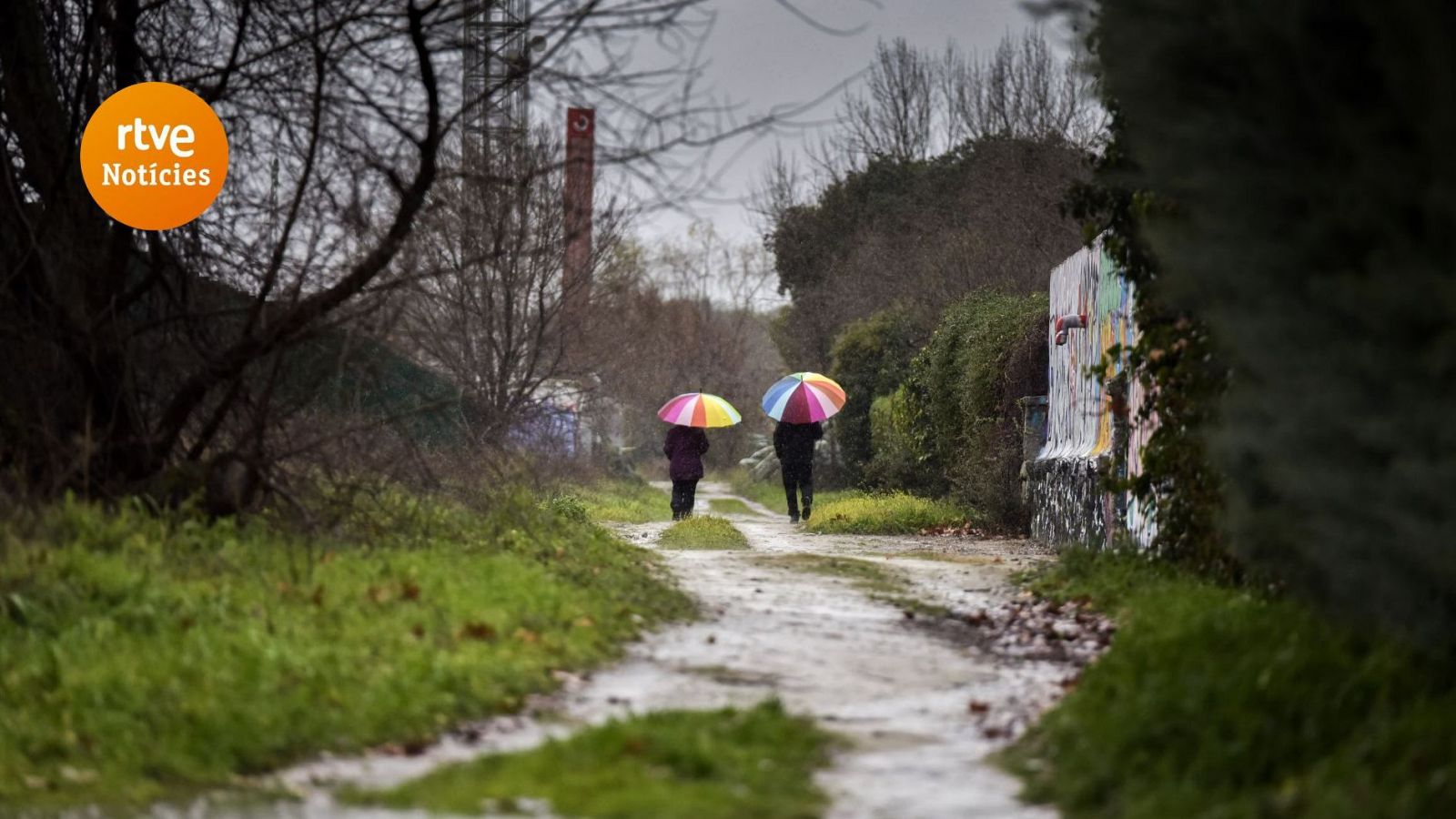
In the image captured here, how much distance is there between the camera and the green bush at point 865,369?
99.2 feet

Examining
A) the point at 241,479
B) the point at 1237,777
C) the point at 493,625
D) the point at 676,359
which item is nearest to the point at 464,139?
the point at 241,479

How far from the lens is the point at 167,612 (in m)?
7.83

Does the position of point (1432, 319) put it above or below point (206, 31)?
below

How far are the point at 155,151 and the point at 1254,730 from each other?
8071mm

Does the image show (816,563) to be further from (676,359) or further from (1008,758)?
(676,359)

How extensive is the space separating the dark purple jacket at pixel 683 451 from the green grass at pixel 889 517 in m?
1.96

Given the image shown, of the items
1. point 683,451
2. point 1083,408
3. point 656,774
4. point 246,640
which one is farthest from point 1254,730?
point 683,451

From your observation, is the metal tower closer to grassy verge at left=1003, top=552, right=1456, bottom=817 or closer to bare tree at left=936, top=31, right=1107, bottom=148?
grassy verge at left=1003, top=552, right=1456, bottom=817

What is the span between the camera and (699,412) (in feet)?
79.4

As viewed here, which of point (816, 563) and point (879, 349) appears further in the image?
point (879, 349)

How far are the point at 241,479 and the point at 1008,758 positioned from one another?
229 inches

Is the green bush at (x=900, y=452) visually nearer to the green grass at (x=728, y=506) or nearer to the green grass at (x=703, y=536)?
the green grass at (x=728, y=506)

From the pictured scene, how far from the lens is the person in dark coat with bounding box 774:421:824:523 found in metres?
24.4

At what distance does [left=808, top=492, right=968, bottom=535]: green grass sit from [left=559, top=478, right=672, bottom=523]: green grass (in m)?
3.32
